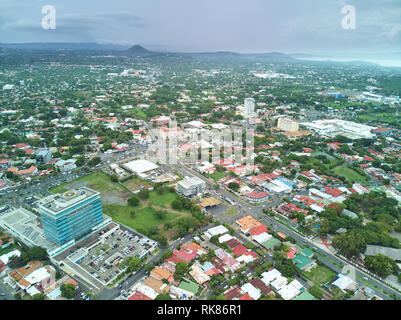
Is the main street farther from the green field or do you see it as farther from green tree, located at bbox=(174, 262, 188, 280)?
green tree, located at bbox=(174, 262, 188, 280)

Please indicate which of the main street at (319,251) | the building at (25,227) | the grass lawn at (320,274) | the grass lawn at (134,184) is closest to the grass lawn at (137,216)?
the grass lawn at (134,184)

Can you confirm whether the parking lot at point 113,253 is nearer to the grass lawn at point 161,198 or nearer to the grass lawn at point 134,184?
the grass lawn at point 161,198

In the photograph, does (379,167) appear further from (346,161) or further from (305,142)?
(305,142)

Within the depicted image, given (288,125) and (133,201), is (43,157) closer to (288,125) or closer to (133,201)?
(133,201)

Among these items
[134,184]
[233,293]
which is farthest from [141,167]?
[233,293]

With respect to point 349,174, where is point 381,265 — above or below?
below

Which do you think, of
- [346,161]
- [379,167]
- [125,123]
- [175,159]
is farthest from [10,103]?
[379,167]
